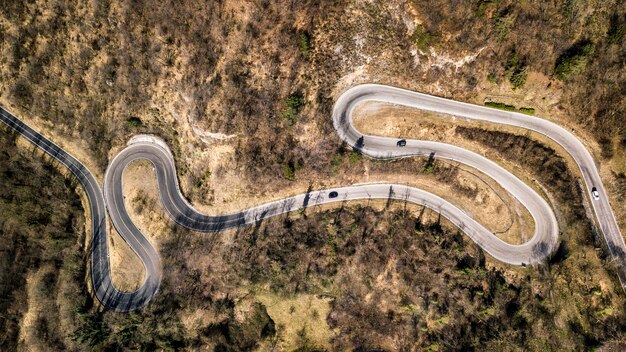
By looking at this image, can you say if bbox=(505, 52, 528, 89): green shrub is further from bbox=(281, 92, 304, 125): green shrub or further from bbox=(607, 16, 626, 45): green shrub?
bbox=(281, 92, 304, 125): green shrub

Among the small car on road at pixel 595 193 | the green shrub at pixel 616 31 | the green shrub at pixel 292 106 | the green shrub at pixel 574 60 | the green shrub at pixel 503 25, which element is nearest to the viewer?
the green shrub at pixel 616 31

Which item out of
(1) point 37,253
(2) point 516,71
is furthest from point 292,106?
(1) point 37,253

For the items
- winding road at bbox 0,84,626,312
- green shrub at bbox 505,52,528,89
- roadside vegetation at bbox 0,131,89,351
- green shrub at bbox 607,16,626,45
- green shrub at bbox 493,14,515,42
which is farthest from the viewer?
roadside vegetation at bbox 0,131,89,351

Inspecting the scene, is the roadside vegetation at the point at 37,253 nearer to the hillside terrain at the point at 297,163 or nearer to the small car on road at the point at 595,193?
the hillside terrain at the point at 297,163

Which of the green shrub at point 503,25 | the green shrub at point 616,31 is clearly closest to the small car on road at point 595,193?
the green shrub at point 616,31

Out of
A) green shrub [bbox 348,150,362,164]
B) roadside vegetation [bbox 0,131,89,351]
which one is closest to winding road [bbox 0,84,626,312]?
green shrub [bbox 348,150,362,164]
